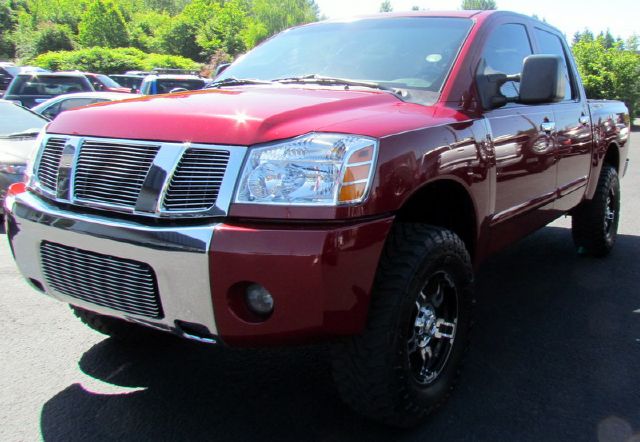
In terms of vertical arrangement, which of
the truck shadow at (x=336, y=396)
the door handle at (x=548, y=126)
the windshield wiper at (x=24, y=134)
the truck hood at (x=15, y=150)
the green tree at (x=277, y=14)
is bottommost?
the truck shadow at (x=336, y=396)

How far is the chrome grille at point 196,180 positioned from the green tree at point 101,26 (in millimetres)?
60938

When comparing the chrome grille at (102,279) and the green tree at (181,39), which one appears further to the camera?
the green tree at (181,39)

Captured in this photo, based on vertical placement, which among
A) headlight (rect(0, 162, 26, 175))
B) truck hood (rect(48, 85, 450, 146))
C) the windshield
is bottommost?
headlight (rect(0, 162, 26, 175))

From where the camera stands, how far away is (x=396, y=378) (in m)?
2.49

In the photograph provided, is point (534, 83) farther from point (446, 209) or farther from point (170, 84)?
point (170, 84)

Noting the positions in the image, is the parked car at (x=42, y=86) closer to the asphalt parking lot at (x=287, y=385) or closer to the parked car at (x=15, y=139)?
the parked car at (x=15, y=139)

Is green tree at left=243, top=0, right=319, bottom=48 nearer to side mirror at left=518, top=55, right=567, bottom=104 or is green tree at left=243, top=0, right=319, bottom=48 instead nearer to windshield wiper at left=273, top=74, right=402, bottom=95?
windshield wiper at left=273, top=74, right=402, bottom=95

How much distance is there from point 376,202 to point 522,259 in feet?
12.0

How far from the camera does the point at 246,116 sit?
7.87 feet

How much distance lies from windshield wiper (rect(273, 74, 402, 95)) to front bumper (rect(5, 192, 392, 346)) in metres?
1.04

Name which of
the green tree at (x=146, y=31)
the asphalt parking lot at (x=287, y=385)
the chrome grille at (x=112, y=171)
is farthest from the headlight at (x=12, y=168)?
the green tree at (x=146, y=31)

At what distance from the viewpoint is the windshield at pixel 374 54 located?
10.6ft

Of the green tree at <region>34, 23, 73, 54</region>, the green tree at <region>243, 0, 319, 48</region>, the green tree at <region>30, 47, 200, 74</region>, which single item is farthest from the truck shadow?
the green tree at <region>243, 0, 319, 48</region>

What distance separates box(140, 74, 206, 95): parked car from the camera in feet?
49.4
